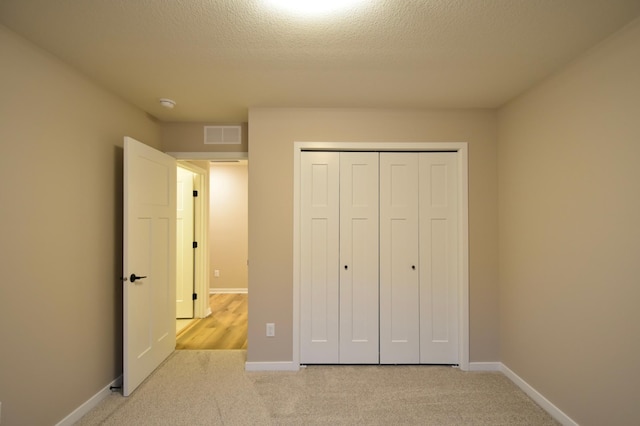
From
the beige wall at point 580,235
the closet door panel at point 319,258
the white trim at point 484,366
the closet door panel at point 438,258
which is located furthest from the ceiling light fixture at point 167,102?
the white trim at point 484,366

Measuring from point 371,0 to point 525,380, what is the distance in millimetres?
2944

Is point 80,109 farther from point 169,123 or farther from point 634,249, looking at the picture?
point 634,249

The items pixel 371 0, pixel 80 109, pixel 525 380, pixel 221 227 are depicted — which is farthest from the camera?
pixel 221 227

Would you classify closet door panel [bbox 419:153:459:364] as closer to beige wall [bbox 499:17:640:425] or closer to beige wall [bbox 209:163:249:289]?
beige wall [bbox 499:17:640:425]

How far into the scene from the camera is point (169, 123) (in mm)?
3242

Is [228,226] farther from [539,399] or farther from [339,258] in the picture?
[539,399]

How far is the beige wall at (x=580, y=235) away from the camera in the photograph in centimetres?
163

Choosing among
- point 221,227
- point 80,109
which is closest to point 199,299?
point 221,227

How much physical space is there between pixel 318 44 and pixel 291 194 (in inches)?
52.7

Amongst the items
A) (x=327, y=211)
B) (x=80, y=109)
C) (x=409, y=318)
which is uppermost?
(x=80, y=109)

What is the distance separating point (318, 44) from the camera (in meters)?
1.78

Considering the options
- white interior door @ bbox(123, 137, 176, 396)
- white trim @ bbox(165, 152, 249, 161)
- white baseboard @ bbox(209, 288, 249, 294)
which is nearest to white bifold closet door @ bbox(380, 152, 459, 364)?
white trim @ bbox(165, 152, 249, 161)

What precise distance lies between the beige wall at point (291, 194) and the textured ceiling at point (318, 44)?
11.3 inches

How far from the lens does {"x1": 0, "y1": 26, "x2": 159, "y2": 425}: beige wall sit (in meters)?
1.67
